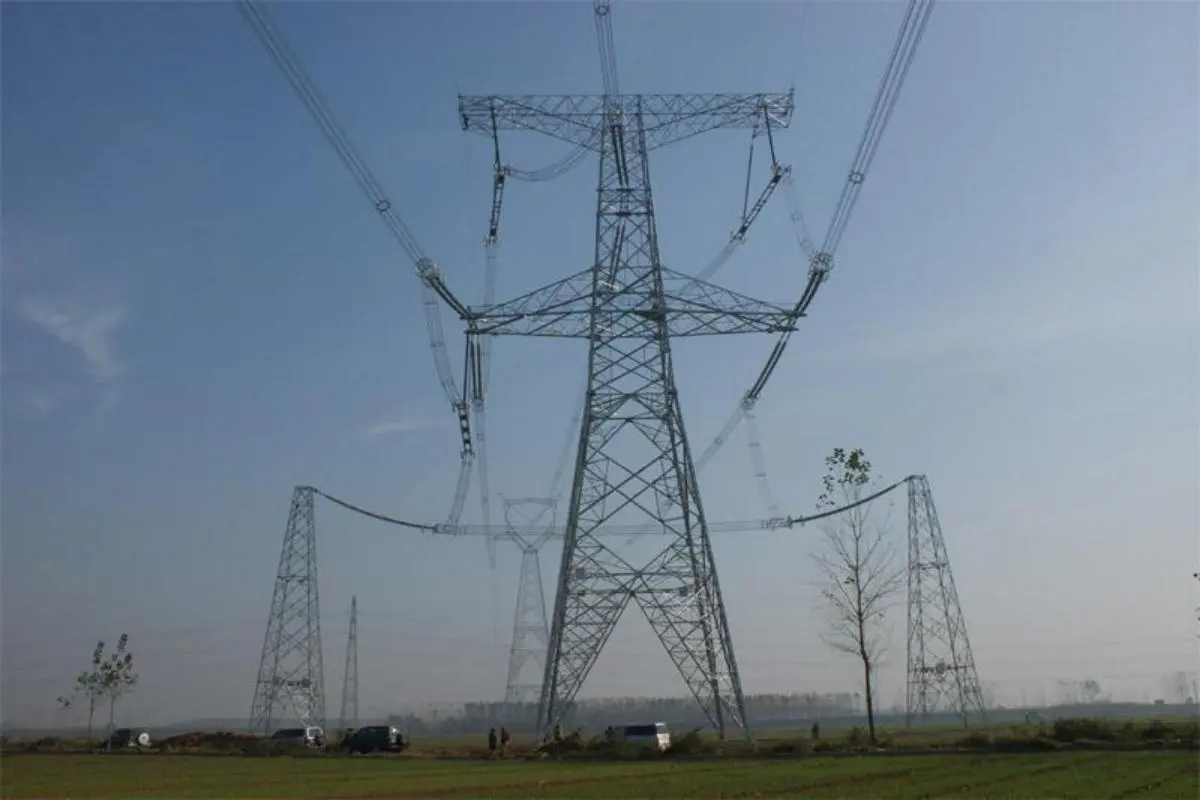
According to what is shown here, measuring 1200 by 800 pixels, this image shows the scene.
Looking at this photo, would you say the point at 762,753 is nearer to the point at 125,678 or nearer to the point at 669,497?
the point at 669,497

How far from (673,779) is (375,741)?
1034 inches

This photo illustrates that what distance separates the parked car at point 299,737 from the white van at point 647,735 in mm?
17615

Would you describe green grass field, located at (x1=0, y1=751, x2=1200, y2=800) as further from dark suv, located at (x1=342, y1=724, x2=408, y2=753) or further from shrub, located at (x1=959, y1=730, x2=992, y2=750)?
dark suv, located at (x1=342, y1=724, x2=408, y2=753)

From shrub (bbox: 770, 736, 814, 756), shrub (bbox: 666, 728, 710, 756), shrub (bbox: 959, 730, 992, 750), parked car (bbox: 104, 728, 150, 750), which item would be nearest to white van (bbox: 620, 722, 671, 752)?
shrub (bbox: 666, 728, 710, 756)

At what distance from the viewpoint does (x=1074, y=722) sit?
3969 centimetres

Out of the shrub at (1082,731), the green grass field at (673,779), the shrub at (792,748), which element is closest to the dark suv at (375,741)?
the green grass field at (673,779)

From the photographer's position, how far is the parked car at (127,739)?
66875 mm

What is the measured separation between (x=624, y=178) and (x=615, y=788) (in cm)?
2548

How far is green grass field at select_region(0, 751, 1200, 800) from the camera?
23344 mm

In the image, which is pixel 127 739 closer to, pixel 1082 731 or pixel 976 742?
pixel 976 742

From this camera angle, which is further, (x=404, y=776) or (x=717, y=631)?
(x=717, y=631)

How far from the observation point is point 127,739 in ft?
229

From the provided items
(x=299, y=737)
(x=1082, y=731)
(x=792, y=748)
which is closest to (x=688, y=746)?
(x=792, y=748)

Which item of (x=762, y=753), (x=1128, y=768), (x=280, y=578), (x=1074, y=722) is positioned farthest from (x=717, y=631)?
(x=280, y=578)
